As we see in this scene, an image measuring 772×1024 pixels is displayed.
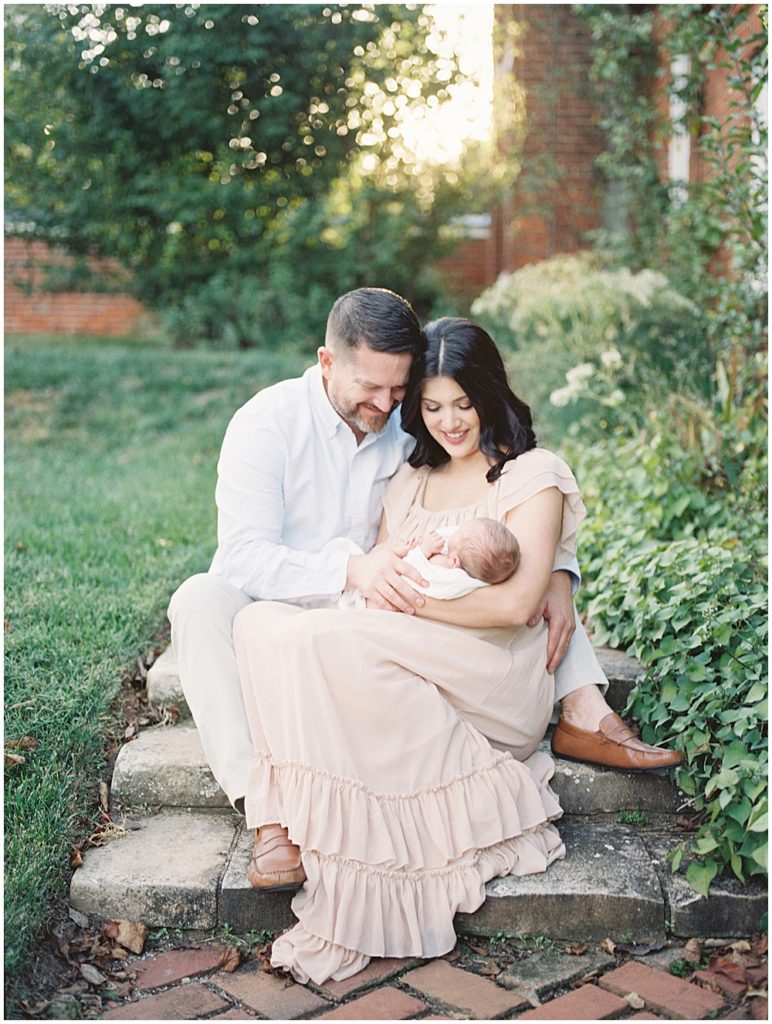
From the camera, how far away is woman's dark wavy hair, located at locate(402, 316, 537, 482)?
10.5ft

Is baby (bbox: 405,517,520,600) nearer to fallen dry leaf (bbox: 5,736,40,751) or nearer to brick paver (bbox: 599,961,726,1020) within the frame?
brick paver (bbox: 599,961,726,1020)

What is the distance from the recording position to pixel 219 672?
302cm

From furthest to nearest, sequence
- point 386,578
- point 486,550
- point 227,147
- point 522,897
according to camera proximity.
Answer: point 227,147, point 386,578, point 486,550, point 522,897

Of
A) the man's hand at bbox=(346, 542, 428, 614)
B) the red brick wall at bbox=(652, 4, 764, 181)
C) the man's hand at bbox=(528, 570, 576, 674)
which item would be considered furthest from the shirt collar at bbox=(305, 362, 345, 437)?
the red brick wall at bbox=(652, 4, 764, 181)

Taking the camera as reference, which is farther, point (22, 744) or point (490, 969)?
point (22, 744)

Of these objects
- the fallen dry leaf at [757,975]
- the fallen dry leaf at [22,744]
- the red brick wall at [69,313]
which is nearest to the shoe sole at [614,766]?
the fallen dry leaf at [757,975]

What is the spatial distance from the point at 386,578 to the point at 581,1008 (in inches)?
48.6

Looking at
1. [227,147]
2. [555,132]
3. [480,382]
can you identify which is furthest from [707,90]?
[480,382]

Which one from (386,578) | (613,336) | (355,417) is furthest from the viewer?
(613,336)

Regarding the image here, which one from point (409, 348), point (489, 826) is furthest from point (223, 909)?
point (409, 348)

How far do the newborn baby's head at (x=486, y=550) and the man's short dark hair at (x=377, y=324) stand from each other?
2.02 ft

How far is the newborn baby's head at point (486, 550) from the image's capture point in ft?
9.62

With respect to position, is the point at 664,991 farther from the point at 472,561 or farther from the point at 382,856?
the point at 472,561

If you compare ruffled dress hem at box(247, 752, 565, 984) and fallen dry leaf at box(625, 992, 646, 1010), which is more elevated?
ruffled dress hem at box(247, 752, 565, 984)
